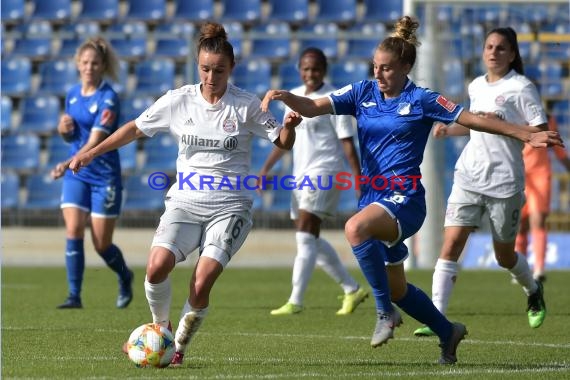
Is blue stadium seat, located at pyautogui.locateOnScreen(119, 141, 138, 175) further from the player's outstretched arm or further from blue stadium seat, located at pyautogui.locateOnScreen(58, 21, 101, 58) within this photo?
the player's outstretched arm

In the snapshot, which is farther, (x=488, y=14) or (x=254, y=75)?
(x=254, y=75)

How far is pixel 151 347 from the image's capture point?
6531 mm

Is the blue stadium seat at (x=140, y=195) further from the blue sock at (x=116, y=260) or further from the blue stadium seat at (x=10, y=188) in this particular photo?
the blue sock at (x=116, y=260)

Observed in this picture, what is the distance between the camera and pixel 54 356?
7191mm

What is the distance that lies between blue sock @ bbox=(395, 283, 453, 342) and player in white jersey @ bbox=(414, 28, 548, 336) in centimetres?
180

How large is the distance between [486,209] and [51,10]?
15840 millimetres

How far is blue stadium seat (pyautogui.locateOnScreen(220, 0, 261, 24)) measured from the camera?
22.8 meters

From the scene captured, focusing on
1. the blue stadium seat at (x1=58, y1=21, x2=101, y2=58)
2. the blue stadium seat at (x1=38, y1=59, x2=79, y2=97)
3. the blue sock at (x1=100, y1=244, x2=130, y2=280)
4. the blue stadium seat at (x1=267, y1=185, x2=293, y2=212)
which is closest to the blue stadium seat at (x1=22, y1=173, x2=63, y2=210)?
the blue stadium seat at (x1=38, y1=59, x2=79, y2=97)

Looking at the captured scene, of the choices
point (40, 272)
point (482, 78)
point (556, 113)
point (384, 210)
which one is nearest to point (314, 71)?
point (482, 78)

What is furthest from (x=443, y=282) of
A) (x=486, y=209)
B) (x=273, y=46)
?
(x=273, y=46)

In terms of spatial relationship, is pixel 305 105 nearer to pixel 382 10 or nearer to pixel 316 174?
pixel 316 174

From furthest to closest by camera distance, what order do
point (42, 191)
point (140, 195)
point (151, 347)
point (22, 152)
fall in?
point (22, 152) → point (42, 191) → point (140, 195) → point (151, 347)

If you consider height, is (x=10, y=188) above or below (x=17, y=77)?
below

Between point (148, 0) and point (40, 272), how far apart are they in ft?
25.5
